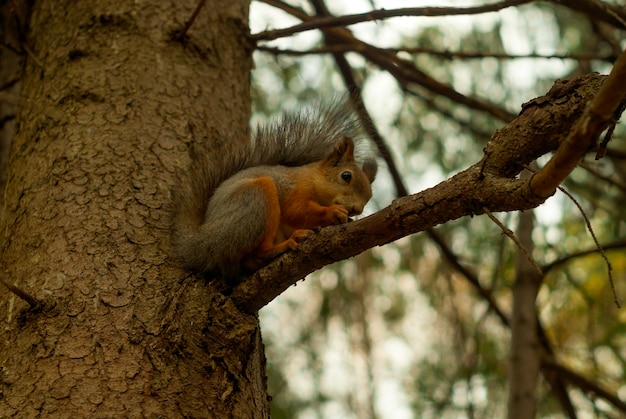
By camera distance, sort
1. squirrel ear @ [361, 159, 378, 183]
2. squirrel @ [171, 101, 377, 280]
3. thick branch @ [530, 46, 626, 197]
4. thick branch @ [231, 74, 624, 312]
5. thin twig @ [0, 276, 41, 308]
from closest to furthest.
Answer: thick branch @ [530, 46, 626, 197] < thick branch @ [231, 74, 624, 312] < thin twig @ [0, 276, 41, 308] < squirrel @ [171, 101, 377, 280] < squirrel ear @ [361, 159, 378, 183]

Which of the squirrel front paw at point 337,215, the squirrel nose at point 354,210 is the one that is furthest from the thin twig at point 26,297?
the squirrel nose at point 354,210

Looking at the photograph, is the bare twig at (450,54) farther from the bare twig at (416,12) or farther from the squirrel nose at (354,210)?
the squirrel nose at (354,210)

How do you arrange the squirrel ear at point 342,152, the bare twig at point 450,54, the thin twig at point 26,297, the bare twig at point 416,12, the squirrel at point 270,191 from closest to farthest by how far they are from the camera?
the thin twig at point 26,297
the squirrel at point 270,191
the bare twig at point 416,12
the bare twig at point 450,54
the squirrel ear at point 342,152

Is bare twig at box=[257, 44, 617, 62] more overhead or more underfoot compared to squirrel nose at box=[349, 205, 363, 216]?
more overhead

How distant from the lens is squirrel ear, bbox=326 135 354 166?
8.12 feet

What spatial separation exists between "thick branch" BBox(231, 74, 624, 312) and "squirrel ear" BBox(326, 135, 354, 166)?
3.33 feet

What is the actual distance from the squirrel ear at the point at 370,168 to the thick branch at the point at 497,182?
1.21 metres

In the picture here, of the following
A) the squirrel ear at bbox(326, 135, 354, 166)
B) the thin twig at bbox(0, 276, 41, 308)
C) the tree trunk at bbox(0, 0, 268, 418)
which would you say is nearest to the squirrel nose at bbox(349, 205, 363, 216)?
the squirrel ear at bbox(326, 135, 354, 166)

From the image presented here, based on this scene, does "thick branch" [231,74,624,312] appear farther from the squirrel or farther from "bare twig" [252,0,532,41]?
"bare twig" [252,0,532,41]

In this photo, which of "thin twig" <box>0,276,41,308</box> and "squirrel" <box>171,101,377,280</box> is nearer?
"thin twig" <box>0,276,41,308</box>

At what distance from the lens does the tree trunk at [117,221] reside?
5.25 ft

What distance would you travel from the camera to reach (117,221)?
1853mm

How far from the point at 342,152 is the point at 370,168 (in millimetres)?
237

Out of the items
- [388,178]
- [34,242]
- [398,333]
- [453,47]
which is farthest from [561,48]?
[34,242]
